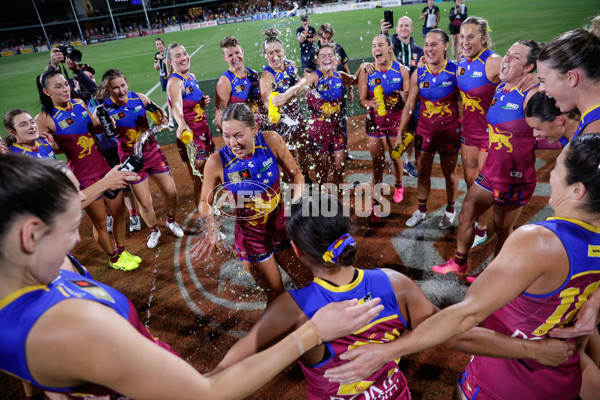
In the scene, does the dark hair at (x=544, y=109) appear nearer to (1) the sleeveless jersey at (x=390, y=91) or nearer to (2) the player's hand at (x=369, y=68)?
(1) the sleeveless jersey at (x=390, y=91)

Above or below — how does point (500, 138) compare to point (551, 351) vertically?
above

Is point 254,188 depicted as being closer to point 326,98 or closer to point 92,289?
point 92,289

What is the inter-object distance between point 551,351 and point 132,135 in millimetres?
5562

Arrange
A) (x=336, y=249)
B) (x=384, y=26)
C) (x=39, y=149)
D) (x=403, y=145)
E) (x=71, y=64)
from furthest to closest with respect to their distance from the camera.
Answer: (x=384, y=26) < (x=71, y=64) < (x=403, y=145) < (x=39, y=149) < (x=336, y=249)

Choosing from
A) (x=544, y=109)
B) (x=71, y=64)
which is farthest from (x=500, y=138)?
(x=71, y=64)

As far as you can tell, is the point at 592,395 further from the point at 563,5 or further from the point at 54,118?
the point at 563,5

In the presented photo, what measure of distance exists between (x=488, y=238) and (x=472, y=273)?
930mm

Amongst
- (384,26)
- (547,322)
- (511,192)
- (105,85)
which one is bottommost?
(511,192)

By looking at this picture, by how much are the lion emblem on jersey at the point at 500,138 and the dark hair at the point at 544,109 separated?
685 mm

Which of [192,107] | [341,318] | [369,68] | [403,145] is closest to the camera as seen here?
[341,318]

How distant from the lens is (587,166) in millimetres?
1601

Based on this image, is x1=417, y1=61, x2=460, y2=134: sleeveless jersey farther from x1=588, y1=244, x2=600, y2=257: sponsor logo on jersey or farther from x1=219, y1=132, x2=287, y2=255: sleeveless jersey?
x1=588, y1=244, x2=600, y2=257: sponsor logo on jersey

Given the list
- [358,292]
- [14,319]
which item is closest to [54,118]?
[14,319]

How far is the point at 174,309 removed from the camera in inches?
168
